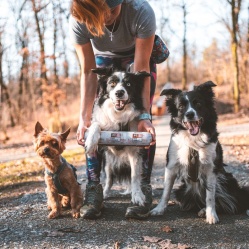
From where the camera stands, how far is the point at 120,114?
144 inches

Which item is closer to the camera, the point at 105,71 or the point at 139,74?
the point at 139,74

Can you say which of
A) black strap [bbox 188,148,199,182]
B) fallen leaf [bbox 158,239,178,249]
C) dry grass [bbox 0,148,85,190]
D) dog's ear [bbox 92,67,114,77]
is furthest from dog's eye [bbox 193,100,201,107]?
dry grass [bbox 0,148,85,190]

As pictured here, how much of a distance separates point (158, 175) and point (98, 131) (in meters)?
2.47

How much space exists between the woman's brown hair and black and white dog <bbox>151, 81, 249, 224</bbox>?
1032mm

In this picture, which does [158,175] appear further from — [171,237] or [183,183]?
A: [171,237]

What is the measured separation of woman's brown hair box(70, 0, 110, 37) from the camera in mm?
3033

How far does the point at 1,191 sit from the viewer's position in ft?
16.8

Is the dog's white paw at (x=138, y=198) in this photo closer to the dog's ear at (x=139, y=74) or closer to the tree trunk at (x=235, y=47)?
the dog's ear at (x=139, y=74)

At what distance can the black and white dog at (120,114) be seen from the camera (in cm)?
354

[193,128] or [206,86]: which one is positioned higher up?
[206,86]

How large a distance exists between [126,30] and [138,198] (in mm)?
1806

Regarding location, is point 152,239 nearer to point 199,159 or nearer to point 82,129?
point 199,159

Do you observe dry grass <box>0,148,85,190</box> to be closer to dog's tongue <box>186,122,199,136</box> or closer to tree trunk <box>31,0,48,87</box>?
dog's tongue <box>186,122,199,136</box>

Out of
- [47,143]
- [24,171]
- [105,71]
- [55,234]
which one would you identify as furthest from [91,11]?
[24,171]
